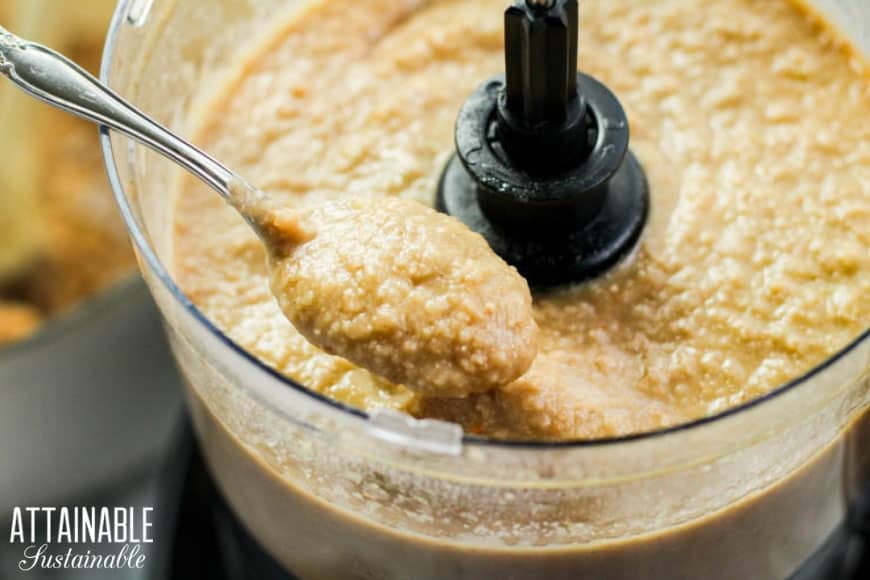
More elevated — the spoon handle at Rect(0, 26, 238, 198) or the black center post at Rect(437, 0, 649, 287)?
the spoon handle at Rect(0, 26, 238, 198)

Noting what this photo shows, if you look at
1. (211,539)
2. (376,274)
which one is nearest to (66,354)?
(211,539)

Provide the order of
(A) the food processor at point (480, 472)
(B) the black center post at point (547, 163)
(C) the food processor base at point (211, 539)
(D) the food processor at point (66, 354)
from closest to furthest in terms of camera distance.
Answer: (A) the food processor at point (480, 472) → (B) the black center post at point (547, 163) → (C) the food processor base at point (211, 539) → (D) the food processor at point (66, 354)

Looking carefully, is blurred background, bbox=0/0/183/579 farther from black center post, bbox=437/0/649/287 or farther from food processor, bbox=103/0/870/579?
black center post, bbox=437/0/649/287

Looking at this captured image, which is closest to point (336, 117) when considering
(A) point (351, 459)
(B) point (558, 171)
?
(B) point (558, 171)

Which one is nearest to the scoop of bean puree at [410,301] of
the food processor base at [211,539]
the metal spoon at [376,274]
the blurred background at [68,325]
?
the metal spoon at [376,274]

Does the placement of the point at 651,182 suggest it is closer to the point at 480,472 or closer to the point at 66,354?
the point at 480,472

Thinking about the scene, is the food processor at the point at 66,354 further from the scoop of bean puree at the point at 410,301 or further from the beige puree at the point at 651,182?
the scoop of bean puree at the point at 410,301

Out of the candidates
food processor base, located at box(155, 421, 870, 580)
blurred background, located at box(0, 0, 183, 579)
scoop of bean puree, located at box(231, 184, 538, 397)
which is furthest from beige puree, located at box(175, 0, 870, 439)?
blurred background, located at box(0, 0, 183, 579)
